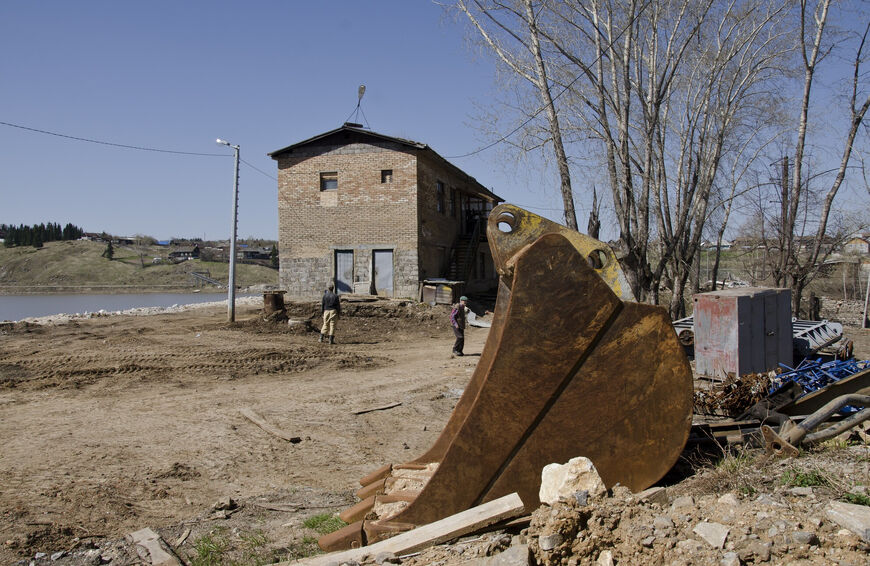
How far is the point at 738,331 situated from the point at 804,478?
20.0ft

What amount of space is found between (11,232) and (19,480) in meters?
97.7

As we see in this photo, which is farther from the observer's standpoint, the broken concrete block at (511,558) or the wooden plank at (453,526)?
the wooden plank at (453,526)

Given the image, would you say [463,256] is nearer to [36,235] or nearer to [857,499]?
[857,499]

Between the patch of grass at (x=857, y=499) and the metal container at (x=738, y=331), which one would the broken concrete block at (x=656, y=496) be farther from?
the metal container at (x=738, y=331)

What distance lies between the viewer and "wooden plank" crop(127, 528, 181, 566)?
370cm

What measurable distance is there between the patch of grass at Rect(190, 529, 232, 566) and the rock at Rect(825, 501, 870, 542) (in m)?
3.43

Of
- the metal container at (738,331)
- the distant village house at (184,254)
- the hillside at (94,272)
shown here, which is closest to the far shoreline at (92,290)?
the hillside at (94,272)

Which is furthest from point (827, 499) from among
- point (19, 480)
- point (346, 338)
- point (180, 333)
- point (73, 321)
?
point (73, 321)

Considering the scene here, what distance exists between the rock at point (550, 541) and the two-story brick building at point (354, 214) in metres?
20.6

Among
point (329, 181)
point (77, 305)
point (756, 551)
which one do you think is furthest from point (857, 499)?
point (77, 305)

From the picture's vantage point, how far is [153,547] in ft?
13.0

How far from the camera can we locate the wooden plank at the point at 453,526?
274 centimetres

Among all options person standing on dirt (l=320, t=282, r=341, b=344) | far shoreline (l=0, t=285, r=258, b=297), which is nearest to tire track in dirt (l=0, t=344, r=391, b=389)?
person standing on dirt (l=320, t=282, r=341, b=344)

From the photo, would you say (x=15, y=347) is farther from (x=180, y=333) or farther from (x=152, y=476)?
(x=152, y=476)
